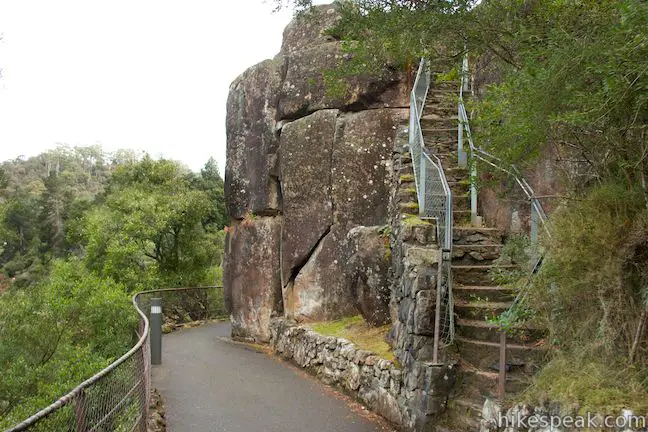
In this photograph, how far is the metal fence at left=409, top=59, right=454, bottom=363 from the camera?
7035mm

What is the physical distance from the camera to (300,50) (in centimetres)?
1551

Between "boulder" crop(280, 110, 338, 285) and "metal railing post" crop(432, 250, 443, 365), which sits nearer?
"metal railing post" crop(432, 250, 443, 365)

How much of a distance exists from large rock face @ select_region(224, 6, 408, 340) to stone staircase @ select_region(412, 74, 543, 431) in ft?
6.88

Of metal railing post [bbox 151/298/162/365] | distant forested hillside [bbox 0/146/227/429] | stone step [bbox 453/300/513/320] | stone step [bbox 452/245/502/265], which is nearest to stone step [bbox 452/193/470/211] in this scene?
stone step [bbox 452/245/502/265]

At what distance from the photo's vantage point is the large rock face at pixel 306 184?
12.6 m

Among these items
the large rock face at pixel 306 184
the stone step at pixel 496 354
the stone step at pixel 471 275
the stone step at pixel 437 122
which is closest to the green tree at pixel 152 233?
the large rock face at pixel 306 184

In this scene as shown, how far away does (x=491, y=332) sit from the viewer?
23.0 feet

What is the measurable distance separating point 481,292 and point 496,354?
3.85 ft

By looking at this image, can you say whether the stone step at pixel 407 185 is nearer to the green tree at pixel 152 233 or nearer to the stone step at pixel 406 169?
the stone step at pixel 406 169

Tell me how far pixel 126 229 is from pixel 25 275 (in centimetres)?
1892

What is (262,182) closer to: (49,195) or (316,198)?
(316,198)

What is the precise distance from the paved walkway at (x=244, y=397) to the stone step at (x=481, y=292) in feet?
7.07

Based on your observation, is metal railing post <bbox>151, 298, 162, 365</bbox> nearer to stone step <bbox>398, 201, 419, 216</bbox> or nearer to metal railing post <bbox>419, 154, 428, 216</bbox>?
stone step <bbox>398, 201, 419, 216</bbox>

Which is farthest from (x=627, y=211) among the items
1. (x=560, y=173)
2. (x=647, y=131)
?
(x=560, y=173)
